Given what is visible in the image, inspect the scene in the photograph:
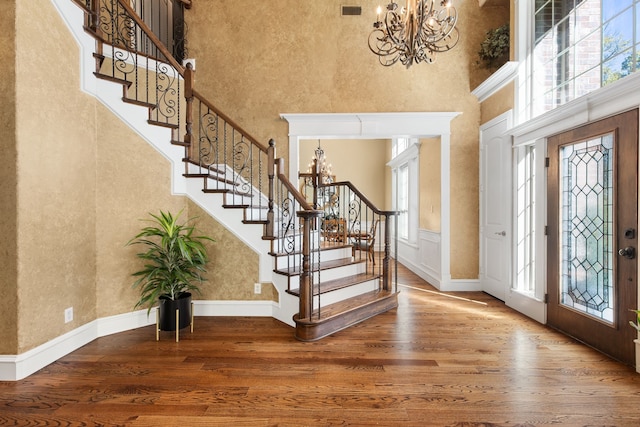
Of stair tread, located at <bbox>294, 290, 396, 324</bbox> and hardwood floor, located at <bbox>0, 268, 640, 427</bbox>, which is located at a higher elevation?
stair tread, located at <bbox>294, 290, 396, 324</bbox>

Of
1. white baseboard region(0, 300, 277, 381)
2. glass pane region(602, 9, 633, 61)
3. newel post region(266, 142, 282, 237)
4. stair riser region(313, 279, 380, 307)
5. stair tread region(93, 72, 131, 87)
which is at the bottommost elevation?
white baseboard region(0, 300, 277, 381)

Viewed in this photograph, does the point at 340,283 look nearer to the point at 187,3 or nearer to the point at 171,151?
the point at 171,151

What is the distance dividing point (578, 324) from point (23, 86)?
539cm

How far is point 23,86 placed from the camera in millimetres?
2520

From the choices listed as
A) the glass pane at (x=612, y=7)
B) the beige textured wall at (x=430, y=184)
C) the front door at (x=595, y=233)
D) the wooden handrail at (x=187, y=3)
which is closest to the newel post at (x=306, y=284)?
the front door at (x=595, y=233)

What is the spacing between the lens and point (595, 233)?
3.08m

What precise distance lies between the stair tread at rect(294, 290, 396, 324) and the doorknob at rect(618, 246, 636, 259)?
231 cm

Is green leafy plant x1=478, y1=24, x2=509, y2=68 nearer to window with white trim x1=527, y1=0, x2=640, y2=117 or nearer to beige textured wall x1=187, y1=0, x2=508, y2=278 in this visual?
beige textured wall x1=187, y1=0, x2=508, y2=278

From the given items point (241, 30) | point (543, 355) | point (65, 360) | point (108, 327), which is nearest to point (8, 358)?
point (65, 360)

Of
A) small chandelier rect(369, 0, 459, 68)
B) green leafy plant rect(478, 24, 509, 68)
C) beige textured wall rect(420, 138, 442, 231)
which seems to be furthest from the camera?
beige textured wall rect(420, 138, 442, 231)

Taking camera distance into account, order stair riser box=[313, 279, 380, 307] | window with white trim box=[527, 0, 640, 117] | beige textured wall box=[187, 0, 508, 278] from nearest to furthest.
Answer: window with white trim box=[527, 0, 640, 117]
stair riser box=[313, 279, 380, 307]
beige textured wall box=[187, 0, 508, 278]

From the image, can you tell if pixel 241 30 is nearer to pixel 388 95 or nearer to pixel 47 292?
pixel 388 95

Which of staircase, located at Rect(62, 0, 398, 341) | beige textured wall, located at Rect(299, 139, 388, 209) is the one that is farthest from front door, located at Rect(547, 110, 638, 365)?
beige textured wall, located at Rect(299, 139, 388, 209)

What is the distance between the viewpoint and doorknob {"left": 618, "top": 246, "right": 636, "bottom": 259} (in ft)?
8.75
